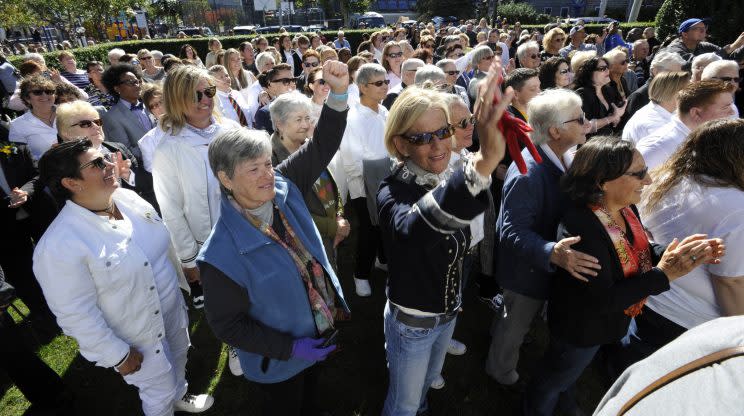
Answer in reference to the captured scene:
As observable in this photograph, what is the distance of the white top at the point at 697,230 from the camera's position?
6.67ft

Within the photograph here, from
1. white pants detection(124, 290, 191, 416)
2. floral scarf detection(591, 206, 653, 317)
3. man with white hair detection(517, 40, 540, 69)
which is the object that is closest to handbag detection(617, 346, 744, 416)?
floral scarf detection(591, 206, 653, 317)

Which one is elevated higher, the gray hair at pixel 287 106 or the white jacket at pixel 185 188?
the gray hair at pixel 287 106

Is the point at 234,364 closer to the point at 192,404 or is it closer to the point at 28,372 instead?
the point at 192,404

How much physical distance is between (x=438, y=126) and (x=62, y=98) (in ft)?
15.5

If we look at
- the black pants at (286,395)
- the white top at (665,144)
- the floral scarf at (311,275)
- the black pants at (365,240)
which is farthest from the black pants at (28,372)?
the white top at (665,144)

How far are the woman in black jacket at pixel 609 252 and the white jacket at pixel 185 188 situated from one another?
7.52 feet

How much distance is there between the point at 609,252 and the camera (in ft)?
6.59

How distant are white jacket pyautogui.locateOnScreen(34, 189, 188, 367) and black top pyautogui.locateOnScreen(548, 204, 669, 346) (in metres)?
2.37

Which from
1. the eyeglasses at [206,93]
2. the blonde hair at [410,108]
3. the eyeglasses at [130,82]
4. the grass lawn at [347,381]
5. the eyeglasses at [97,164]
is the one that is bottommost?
the grass lawn at [347,381]

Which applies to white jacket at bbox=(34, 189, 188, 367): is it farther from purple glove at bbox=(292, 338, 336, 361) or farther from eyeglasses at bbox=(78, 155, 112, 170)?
purple glove at bbox=(292, 338, 336, 361)

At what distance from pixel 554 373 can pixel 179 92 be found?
3136 mm

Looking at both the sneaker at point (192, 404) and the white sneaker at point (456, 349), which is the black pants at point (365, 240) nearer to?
the white sneaker at point (456, 349)

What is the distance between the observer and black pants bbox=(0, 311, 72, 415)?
2.69 m

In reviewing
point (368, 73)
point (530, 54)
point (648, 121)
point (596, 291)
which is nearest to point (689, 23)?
point (530, 54)
